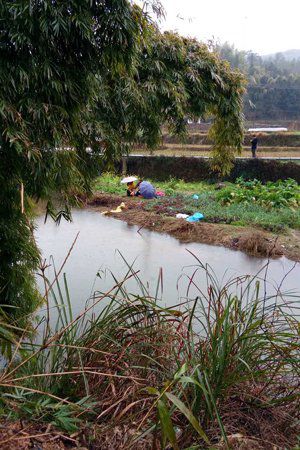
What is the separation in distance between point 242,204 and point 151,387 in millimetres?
9294

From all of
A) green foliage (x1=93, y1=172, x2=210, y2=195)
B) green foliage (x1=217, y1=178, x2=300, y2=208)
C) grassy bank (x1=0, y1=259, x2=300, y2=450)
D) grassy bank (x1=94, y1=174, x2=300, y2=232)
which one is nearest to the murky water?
grassy bank (x1=94, y1=174, x2=300, y2=232)

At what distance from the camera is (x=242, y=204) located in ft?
33.6

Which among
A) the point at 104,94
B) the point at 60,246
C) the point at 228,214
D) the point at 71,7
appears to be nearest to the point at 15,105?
the point at 71,7

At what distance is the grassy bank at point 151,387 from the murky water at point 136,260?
3.13m

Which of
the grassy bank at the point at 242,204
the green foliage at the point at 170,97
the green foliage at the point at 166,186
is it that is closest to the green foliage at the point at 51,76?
the green foliage at the point at 170,97

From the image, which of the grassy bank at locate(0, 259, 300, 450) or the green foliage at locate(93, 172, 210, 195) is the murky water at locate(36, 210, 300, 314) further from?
the green foliage at locate(93, 172, 210, 195)

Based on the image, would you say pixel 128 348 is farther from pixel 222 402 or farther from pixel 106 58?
pixel 106 58

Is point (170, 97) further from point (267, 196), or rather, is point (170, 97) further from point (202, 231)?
point (267, 196)

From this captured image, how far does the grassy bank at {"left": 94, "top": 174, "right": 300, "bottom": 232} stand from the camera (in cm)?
893

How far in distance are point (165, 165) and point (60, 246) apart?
8.26 meters

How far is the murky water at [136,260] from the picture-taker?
551cm

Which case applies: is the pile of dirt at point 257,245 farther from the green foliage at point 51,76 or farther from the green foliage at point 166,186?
the green foliage at point 166,186

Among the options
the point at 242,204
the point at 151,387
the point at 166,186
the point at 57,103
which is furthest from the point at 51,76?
the point at 166,186

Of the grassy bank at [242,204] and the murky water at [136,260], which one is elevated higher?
the grassy bank at [242,204]
